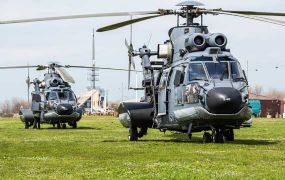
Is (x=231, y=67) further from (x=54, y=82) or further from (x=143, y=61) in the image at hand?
(x=54, y=82)

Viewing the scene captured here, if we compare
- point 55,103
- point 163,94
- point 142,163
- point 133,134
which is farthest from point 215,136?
point 55,103

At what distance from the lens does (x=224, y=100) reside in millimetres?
20453

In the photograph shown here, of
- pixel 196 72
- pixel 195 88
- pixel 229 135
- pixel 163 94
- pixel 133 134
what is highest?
pixel 196 72

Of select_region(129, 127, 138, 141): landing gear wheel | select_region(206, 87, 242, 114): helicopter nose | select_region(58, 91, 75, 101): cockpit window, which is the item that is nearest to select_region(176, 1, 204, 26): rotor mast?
select_region(206, 87, 242, 114): helicopter nose

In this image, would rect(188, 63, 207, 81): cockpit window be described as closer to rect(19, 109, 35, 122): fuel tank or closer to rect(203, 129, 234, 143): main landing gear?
rect(203, 129, 234, 143): main landing gear

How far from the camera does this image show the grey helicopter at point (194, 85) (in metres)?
21.0

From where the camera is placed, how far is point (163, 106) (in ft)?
80.5

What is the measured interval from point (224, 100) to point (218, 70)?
1.62 metres

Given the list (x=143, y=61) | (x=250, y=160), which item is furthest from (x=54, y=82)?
(x=250, y=160)

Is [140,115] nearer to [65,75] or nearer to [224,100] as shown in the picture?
[224,100]

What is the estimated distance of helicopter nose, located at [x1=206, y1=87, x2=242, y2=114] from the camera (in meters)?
20.5

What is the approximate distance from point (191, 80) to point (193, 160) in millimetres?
6834

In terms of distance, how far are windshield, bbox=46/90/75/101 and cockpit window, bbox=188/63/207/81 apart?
24.4m

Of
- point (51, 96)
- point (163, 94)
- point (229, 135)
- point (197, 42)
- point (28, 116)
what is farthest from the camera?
point (28, 116)
